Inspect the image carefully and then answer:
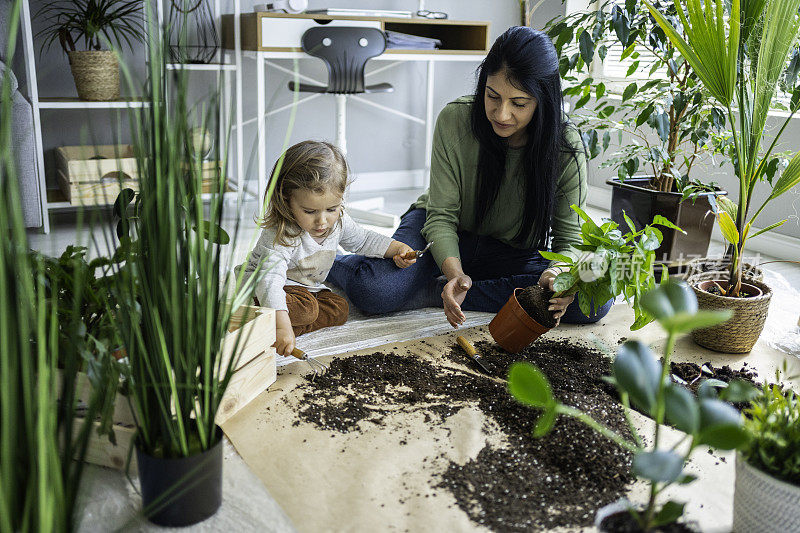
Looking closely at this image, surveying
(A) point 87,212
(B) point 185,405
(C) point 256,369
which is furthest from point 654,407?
(A) point 87,212

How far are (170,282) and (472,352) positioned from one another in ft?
3.18

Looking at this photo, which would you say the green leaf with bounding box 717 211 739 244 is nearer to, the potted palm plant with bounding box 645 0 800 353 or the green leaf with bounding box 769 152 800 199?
the potted palm plant with bounding box 645 0 800 353

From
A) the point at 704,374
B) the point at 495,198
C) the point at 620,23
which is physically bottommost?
the point at 704,374

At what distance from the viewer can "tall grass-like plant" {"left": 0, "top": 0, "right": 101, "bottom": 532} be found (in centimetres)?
67

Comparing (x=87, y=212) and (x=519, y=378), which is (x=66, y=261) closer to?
(x=519, y=378)

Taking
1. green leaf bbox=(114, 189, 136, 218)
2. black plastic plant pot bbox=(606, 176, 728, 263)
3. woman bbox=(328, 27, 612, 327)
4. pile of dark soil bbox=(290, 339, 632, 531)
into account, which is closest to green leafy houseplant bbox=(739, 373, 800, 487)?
pile of dark soil bbox=(290, 339, 632, 531)

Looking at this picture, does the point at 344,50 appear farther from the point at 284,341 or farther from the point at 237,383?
the point at 237,383

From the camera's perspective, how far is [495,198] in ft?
6.75

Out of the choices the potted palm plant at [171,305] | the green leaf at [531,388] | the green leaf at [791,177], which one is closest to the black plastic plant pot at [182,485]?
the potted palm plant at [171,305]

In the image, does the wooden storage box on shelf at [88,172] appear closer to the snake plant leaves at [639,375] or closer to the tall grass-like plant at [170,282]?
the tall grass-like plant at [170,282]

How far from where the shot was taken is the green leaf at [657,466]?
0.77 metres

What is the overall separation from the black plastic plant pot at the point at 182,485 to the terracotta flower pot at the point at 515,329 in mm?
836

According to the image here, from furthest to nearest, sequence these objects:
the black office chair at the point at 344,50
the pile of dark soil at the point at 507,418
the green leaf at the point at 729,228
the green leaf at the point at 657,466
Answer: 1. the black office chair at the point at 344,50
2. the green leaf at the point at 729,228
3. the pile of dark soil at the point at 507,418
4. the green leaf at the point at 657,466

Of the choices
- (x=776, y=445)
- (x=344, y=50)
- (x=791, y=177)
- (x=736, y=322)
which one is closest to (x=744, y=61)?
(x=791, y=177)
